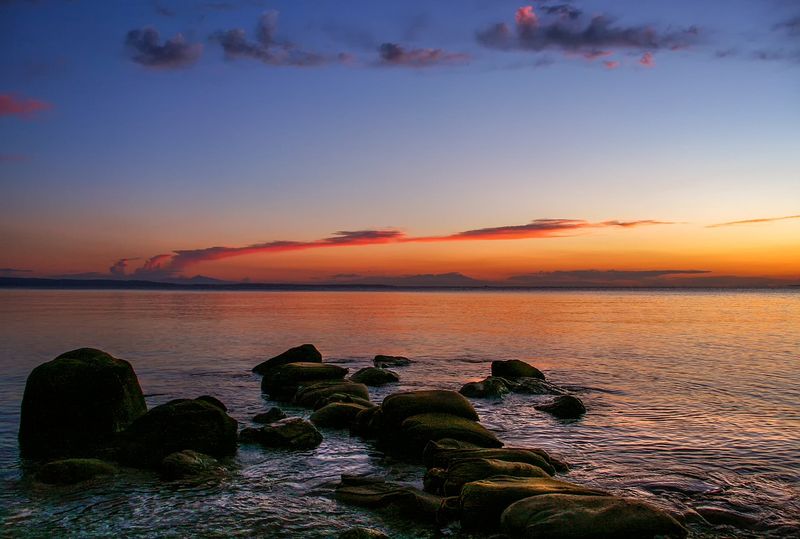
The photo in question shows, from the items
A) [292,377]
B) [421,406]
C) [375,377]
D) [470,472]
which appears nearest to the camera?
[470,472]

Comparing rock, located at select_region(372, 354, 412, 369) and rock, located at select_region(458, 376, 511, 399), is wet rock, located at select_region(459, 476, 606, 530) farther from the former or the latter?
rock, located at select_region(372, 354, 412, 369)

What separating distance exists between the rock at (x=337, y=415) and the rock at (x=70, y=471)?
21.8 feet

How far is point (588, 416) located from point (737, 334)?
4113 centimetres

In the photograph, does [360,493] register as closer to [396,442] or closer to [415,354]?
[396,442]

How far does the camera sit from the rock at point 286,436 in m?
15.5

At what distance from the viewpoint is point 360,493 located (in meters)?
11.6

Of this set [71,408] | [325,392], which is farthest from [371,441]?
[71,408]

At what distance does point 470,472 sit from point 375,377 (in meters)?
15.3

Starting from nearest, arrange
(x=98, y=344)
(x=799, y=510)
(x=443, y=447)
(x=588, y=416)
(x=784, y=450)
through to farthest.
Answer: (x=799, y=510) < (x=443, y=447) < (x=784, y=450) < (x=588, y=416) < (x=98, y=344)

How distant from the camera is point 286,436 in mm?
15617

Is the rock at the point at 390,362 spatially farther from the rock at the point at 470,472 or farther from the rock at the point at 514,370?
the rock at the point at 470,472

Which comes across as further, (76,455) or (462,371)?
(462,371)

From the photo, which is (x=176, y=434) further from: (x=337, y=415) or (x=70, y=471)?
(x=337, y=415)

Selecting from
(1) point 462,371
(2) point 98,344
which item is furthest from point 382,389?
(2) point 98,344
